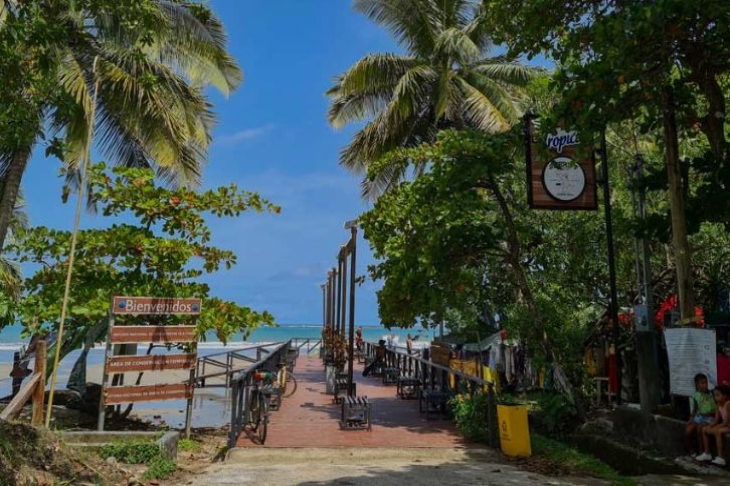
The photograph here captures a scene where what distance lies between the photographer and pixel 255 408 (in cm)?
947

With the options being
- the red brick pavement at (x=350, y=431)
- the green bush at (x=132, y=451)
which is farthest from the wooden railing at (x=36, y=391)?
the red brick pavement at (x=350, y=431)

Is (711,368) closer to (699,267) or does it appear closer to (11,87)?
(699,267)

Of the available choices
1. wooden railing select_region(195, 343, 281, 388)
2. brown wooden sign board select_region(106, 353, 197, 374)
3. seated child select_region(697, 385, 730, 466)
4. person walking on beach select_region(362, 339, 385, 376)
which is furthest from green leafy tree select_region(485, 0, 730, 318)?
person walking on beach select_region(362, 339, 385, 376)

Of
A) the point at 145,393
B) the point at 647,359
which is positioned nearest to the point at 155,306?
the point at 145,393

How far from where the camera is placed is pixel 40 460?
6.07 metres

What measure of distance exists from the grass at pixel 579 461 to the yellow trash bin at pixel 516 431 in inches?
15.6

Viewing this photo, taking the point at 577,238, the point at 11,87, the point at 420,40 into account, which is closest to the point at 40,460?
the point at 11,87

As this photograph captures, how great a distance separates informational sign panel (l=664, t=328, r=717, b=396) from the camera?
8.15m

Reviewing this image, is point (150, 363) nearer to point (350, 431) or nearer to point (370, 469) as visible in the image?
point (350, 431)

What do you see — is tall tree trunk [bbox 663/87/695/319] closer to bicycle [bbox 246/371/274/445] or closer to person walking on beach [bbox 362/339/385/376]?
bicycle [bbox 246/371/274/445]

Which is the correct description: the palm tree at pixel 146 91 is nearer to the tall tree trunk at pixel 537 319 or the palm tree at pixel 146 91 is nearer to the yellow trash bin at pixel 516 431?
the tall tree trunk at pixel 537 319

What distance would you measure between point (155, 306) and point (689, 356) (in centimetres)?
785

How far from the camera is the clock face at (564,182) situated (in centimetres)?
1020

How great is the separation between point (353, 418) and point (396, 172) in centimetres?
1146
